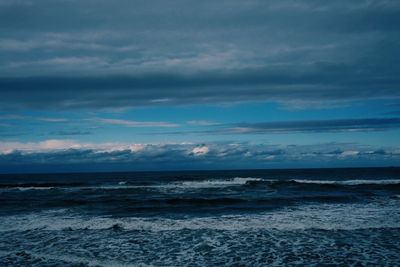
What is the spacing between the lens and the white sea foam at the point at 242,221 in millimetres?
16844

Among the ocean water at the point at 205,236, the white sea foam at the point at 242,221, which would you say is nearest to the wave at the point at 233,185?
the ocean water at the point at 205,236

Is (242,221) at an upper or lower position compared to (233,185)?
lower

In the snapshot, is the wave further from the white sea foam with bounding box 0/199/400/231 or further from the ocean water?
the white sea foam with bounding box 0/199/400/231

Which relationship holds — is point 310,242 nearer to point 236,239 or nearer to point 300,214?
point 236,239

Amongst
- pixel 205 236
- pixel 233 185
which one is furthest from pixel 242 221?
pixel 233 185

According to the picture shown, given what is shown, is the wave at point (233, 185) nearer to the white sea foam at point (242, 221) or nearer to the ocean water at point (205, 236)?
the ocean water at point (205, 236)

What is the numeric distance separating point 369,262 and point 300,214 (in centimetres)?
941

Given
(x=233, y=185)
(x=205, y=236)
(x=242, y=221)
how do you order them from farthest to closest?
1. (x=233, y=185)
2. (x=242, y=221)
3. (x=205, y=236)

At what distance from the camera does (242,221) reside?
60.7ft

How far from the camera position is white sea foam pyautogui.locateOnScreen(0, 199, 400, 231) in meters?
16.8

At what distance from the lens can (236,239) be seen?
1425 cm

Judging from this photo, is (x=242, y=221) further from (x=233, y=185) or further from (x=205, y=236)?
(x=233, y=185)

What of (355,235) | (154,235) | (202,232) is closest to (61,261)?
(154,235)

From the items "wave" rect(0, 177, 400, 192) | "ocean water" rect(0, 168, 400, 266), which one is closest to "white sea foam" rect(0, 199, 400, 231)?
"ocean water" rect(0, 168, 400, 266)
